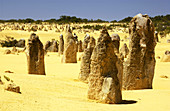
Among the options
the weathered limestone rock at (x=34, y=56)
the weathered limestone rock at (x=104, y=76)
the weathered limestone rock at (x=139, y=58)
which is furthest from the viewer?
the weathered limestone rock at (x=34, y=56)

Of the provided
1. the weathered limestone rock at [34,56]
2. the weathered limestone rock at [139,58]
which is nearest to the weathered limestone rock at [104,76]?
the weathered limestone rock at [139,58]

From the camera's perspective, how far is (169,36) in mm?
44438

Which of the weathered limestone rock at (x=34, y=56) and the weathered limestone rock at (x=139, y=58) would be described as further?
the weathered limestone rock at (x=34, y=56)

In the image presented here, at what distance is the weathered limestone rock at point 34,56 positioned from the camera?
12.1 meters

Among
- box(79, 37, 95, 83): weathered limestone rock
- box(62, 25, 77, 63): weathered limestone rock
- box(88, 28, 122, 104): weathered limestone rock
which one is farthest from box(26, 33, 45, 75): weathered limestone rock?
box(62, 25, 77, 63): weathered limestone rock

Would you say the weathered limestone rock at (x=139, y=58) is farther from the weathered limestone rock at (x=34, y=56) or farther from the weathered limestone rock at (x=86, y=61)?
the weathered limestone rock at (x=34, y=56)

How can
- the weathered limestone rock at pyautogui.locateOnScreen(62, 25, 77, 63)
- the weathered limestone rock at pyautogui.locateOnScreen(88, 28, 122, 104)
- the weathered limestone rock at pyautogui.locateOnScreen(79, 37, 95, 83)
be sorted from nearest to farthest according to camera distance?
the weathered limestone rock at pyautogui.locateOnScreen(88, 28, 122, 104) → the weathered limestone rock at pyautogui.locateOnScreen(79, 37, 95, 83) → the weathered limestone rock at pyautogui.locateOnScreen(62, 25, 77, 63)

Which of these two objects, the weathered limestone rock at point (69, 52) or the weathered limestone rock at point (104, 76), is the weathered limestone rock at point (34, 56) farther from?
the weathered limestone rock at point (69, 52)

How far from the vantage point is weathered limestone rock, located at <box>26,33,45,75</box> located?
39.7 ft

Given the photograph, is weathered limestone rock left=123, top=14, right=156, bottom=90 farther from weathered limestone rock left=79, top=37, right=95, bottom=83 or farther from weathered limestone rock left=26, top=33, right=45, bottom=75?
weathered limestone rock left=26, top=33, right=45, bottom=75

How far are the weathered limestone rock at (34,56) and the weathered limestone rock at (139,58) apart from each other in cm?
415

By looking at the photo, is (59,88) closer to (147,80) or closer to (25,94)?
(25,94)

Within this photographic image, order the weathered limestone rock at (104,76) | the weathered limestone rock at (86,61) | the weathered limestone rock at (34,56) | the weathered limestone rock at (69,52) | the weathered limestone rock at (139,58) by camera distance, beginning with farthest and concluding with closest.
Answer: the weathered limestone rock at (69,52)
the weathered limestone rock at (34,56)
the weathered limestone rock at (86,61)
the weathered limestone rock at (139,58)
the weathered limestone rock at (104,76)

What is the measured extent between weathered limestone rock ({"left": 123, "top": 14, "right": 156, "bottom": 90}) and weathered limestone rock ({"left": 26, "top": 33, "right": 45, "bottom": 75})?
13.6ft
